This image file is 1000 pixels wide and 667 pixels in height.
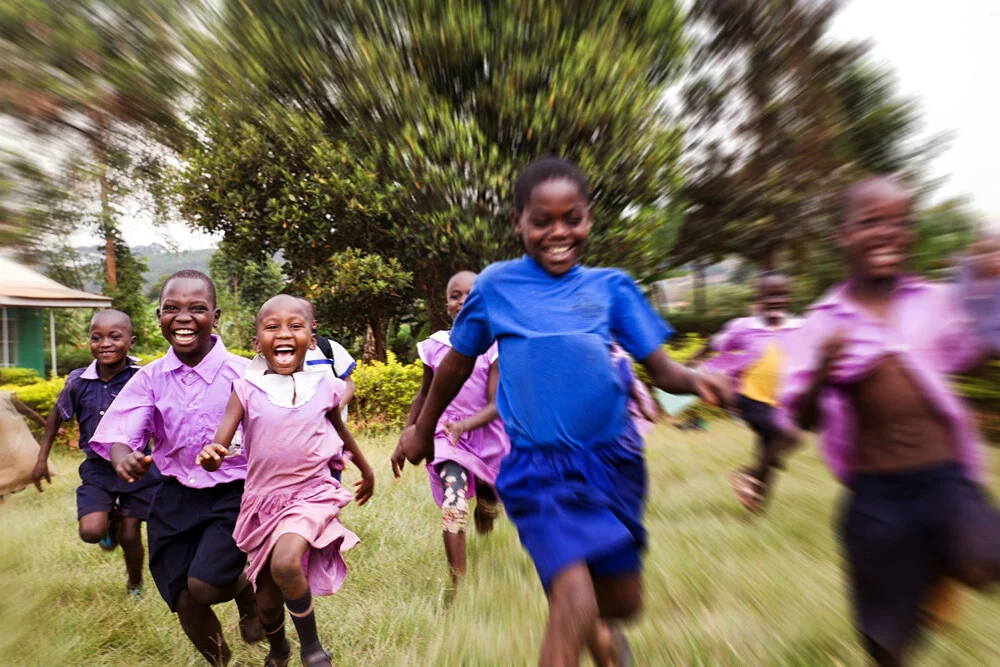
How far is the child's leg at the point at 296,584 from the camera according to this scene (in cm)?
289

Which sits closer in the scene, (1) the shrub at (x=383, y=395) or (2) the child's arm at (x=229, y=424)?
(2) the child's arm at (x=229, y=424)

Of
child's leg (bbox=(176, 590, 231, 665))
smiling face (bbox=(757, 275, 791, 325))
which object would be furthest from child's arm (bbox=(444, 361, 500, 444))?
smiling face (bbox=(757, 275, 791, 325))

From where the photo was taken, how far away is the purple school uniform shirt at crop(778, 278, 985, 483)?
7.64ft

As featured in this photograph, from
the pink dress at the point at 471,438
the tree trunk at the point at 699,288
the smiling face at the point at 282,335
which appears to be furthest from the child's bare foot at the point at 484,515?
the tree trunk at the point at 699,288

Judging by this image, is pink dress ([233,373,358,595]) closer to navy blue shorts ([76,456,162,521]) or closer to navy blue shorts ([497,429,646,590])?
navy blue shorts ([497,429,646,590])

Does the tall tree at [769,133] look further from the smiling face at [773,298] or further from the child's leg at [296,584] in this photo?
the child's leg at [296,584]

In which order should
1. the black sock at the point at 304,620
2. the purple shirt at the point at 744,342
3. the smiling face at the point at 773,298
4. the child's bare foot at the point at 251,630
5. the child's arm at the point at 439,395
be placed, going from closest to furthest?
the child's arm at the point at 439,395 < the black sock at the point at 304,620 < the child's bare foot at the point at 251,630 < the purple shirt at the point at 744,342 < the smiling face at the point at 773,298

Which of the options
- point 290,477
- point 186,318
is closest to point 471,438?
point 290,477

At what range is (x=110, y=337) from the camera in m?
4.76

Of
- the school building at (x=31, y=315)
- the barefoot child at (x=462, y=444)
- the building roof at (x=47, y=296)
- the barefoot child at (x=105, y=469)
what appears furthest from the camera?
the school building at (x=31, y=315)

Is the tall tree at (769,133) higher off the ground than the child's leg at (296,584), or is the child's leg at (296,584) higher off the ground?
the tall tree at (769,133)

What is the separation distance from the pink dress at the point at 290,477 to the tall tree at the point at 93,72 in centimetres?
233

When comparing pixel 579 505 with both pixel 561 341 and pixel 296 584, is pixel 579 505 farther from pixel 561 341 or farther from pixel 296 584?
pixel 296 584

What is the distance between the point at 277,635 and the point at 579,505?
1924 millimetres
